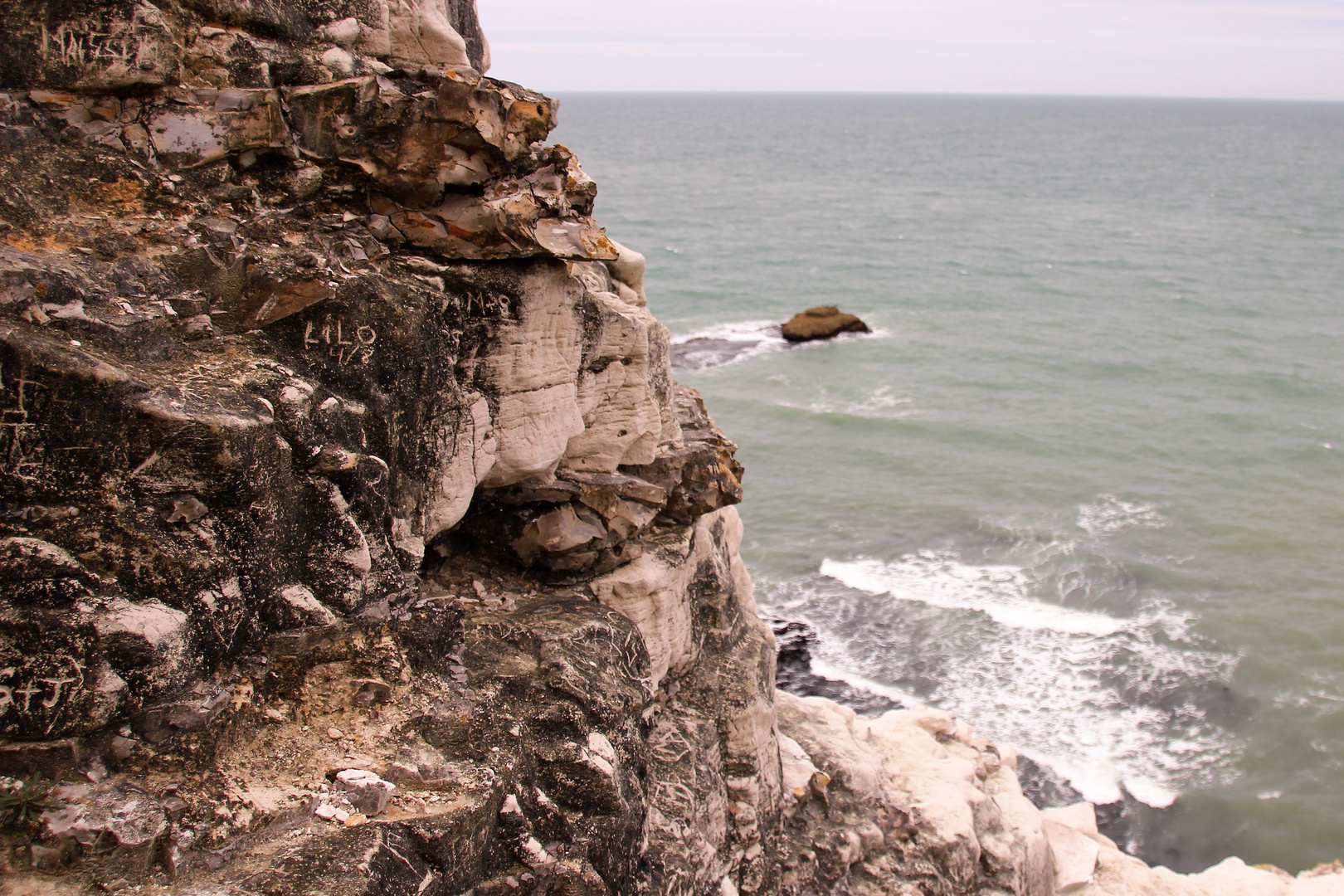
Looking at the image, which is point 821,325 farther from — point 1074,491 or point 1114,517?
point 1114,517

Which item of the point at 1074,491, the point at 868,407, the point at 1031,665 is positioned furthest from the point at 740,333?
the point at 1031,665

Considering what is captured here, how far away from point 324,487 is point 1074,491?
31.9m

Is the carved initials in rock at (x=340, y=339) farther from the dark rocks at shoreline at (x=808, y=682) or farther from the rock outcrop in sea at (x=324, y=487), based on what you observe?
the dark rocks at shoreline at (x=808, y=682)

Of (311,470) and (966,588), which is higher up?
(311,470)

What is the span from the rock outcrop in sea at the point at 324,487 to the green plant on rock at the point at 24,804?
2 cm

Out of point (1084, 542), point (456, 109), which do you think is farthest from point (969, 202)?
point (456, 109)

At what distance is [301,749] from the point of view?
7.72 m

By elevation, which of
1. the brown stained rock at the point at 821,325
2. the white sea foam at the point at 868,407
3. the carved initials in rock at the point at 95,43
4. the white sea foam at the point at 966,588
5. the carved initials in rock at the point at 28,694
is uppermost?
the carved initials in rock at the point at 95,43

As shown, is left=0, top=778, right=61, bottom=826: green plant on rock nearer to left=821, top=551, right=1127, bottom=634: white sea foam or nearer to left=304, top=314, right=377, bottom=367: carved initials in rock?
left=304, top=314, right=377, bottom=367: carved initials in rock

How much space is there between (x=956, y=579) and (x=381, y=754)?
24.2m

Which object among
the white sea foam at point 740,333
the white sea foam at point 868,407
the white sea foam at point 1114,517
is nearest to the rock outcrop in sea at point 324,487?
the white sea foam at point 1114,517

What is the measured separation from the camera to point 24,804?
6590mm

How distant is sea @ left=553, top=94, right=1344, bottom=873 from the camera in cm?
2327

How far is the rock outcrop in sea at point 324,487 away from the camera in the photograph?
6.89 meters
